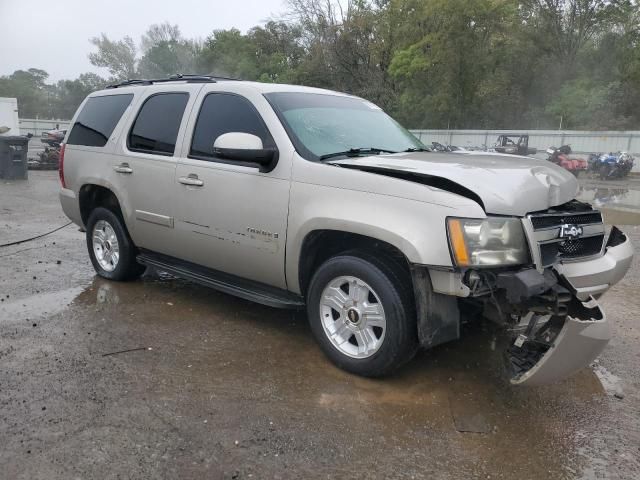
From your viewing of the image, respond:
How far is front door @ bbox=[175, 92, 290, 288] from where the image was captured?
3.93m

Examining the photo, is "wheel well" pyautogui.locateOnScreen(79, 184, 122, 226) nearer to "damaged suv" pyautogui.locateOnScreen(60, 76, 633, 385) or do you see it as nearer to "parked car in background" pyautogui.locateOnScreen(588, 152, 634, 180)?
"damaged suv" pyautogui.locateOnScreen(60, 76, 633, 385)

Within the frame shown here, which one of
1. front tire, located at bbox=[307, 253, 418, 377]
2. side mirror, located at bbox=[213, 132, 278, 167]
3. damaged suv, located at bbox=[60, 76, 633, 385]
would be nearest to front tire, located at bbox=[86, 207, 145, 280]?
damaged suv, located at bbox=[60, 76, 633, 385]

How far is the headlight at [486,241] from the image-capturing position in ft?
9.98

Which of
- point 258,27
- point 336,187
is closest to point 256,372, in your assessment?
point 336,187

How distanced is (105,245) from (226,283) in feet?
6.47

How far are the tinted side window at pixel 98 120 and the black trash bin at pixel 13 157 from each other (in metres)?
10.2

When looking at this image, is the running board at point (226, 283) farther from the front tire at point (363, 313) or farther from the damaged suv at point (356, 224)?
the front tire at point (363, 313)

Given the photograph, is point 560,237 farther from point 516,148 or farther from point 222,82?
point 516,148

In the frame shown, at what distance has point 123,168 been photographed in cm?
509

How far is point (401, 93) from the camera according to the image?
137 ft

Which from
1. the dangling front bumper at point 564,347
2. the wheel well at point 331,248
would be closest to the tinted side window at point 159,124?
the wheel well at point 331,248

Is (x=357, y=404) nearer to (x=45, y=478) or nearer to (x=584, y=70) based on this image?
(x=45, y=478)

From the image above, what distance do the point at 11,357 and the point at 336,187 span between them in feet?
8.49

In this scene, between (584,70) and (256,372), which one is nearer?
(256,372)
